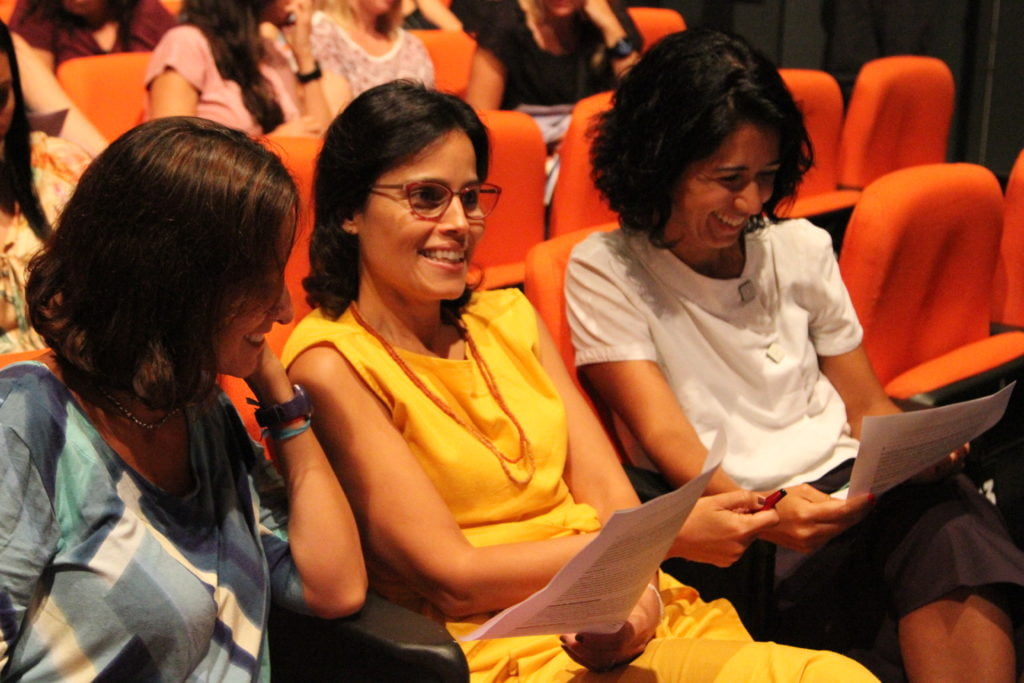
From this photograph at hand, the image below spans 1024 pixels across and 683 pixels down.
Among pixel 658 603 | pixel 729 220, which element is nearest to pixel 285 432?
pixel 658 603

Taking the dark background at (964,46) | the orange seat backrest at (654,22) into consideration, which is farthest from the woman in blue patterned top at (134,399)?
the dark background at (964,46)

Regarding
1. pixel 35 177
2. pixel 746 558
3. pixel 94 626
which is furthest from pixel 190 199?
pixel 746 558

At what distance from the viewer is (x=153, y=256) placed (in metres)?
1.05

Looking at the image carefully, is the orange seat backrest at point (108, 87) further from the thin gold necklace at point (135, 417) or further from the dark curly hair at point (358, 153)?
the thin gold necklace at point (135, 417)

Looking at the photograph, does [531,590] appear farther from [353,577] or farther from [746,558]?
[746,558]

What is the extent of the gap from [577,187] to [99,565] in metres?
1.48

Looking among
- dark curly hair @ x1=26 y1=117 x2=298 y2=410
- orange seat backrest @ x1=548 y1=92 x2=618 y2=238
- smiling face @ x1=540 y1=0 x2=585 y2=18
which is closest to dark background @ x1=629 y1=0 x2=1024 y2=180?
smiling face @ x1=540 y1=0 x2=585 y2=18

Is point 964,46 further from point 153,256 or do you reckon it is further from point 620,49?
point 153,256

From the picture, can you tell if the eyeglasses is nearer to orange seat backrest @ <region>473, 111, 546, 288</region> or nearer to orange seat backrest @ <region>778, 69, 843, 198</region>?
orange seat backrest @ <region>473, 111, 546, 288</region>

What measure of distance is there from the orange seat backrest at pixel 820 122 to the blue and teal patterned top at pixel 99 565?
89.0 inches

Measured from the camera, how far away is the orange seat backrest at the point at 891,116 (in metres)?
3.19

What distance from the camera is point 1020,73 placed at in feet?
17.0

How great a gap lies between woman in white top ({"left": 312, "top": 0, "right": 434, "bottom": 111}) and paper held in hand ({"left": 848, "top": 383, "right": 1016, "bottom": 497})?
75.9 inches

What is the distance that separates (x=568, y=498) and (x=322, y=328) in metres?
0.41
